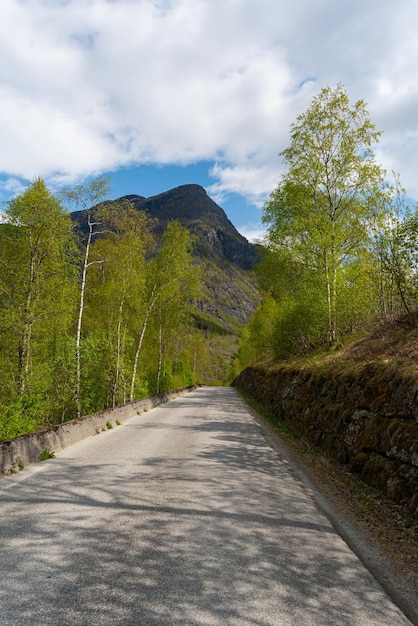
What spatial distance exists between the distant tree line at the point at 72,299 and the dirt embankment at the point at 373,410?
816 centimetres

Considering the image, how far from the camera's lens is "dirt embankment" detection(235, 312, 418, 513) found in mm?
5887

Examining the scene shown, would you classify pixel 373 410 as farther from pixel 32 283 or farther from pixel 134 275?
pixel 134 275

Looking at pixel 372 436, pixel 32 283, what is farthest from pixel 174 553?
pixel 32 283

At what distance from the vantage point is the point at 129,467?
734cm

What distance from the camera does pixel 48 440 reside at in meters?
8.83

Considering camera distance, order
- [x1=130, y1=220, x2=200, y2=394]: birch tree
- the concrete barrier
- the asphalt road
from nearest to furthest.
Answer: the asphalt road < the concrete barrier < [x1=130, y1=220, x2=200, y2=394]: birch tree

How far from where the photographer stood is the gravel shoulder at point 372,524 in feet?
12.3

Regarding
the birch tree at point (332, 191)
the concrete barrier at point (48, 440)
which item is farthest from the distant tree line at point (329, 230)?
the concrete barrier at point (48, 440)

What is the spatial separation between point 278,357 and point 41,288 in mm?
15207

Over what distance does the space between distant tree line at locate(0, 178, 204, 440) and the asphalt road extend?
5401mm

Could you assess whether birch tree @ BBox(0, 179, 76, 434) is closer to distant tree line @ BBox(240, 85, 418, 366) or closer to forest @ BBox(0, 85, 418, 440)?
forest @ BBox(0, 85, 418, 440)

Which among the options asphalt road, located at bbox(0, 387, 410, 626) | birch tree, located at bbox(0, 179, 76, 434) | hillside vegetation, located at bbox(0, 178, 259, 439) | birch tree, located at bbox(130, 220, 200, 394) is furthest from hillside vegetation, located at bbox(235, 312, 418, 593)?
birch tree, located at bbox(130, 220, 200, 394)

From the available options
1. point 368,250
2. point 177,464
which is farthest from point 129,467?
point 368,250

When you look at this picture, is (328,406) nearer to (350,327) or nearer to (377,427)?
(377,427)
